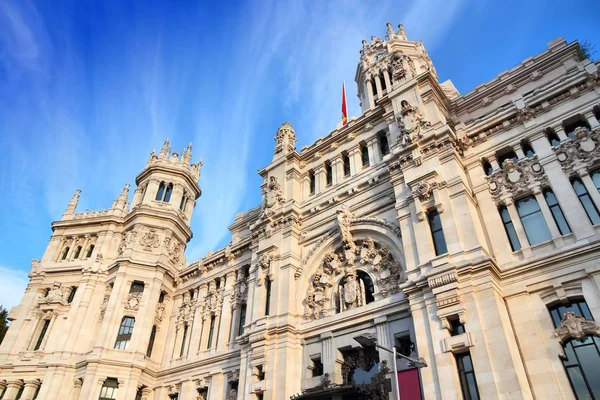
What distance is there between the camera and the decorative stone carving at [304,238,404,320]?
2281 centimetres

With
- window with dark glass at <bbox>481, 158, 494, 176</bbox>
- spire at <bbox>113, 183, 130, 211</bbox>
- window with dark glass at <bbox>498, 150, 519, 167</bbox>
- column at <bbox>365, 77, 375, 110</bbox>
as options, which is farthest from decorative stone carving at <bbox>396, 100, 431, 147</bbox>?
spire at <bbox>113, 183, 130, 211</bbox>

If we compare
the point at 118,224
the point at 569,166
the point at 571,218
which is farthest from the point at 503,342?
the point at 118,224

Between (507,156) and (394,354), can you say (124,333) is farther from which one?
(507,156)

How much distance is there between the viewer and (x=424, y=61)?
47344mm

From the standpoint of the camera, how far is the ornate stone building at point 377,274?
17391 mm

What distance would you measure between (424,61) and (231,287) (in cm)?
3273

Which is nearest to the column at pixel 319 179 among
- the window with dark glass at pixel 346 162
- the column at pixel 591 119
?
the window with dark glass at pixel 346 162

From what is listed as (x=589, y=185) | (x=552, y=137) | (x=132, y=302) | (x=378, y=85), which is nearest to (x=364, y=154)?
(x=552, y=137)

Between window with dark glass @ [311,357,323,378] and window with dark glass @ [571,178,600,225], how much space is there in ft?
48.9

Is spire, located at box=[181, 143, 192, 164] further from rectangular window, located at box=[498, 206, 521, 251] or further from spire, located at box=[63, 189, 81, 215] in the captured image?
rectangular window, located at box=[498, 206, 521, 251]

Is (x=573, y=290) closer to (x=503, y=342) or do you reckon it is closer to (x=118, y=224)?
(x=503, y=342)

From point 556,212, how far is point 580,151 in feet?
10.4

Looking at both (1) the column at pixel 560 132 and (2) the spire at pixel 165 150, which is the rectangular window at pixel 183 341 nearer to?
(2) the spire at pixel 165 150

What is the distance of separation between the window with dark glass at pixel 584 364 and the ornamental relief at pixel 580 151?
21.7ft
